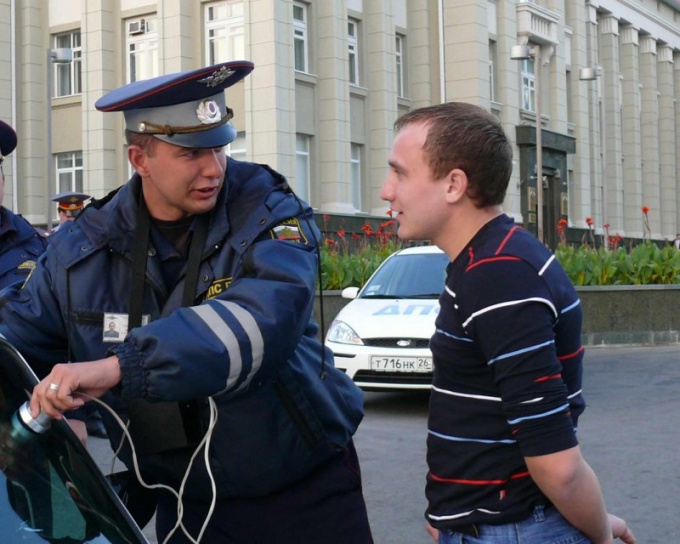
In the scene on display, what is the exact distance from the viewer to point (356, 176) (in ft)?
106

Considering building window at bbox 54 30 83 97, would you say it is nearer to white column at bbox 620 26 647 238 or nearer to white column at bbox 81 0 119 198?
white column at bbox 81 0 119 198

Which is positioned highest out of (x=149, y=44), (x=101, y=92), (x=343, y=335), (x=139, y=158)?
(x=149, y=44)

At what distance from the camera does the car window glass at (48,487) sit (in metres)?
2.15

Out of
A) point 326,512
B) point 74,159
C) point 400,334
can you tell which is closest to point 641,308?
point 400,334

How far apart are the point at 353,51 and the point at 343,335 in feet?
72.7

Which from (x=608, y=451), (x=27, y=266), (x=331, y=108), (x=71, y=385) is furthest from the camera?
(x=331, y=108)

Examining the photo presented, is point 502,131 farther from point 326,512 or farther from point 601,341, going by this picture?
point 601,341

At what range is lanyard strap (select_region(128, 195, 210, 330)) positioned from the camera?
2.71 metres

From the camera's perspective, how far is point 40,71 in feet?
105

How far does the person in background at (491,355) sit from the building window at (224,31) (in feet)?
88.5

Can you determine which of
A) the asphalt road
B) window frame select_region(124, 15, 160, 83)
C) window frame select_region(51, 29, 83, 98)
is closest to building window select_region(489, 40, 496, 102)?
window frame select_region(124, 15, 160, 83)

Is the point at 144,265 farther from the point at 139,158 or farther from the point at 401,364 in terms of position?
the point at 401,364

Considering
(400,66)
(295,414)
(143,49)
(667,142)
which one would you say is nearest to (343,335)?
(295,414)

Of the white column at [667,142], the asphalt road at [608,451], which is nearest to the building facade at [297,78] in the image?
the asphalt road at [608,451]
